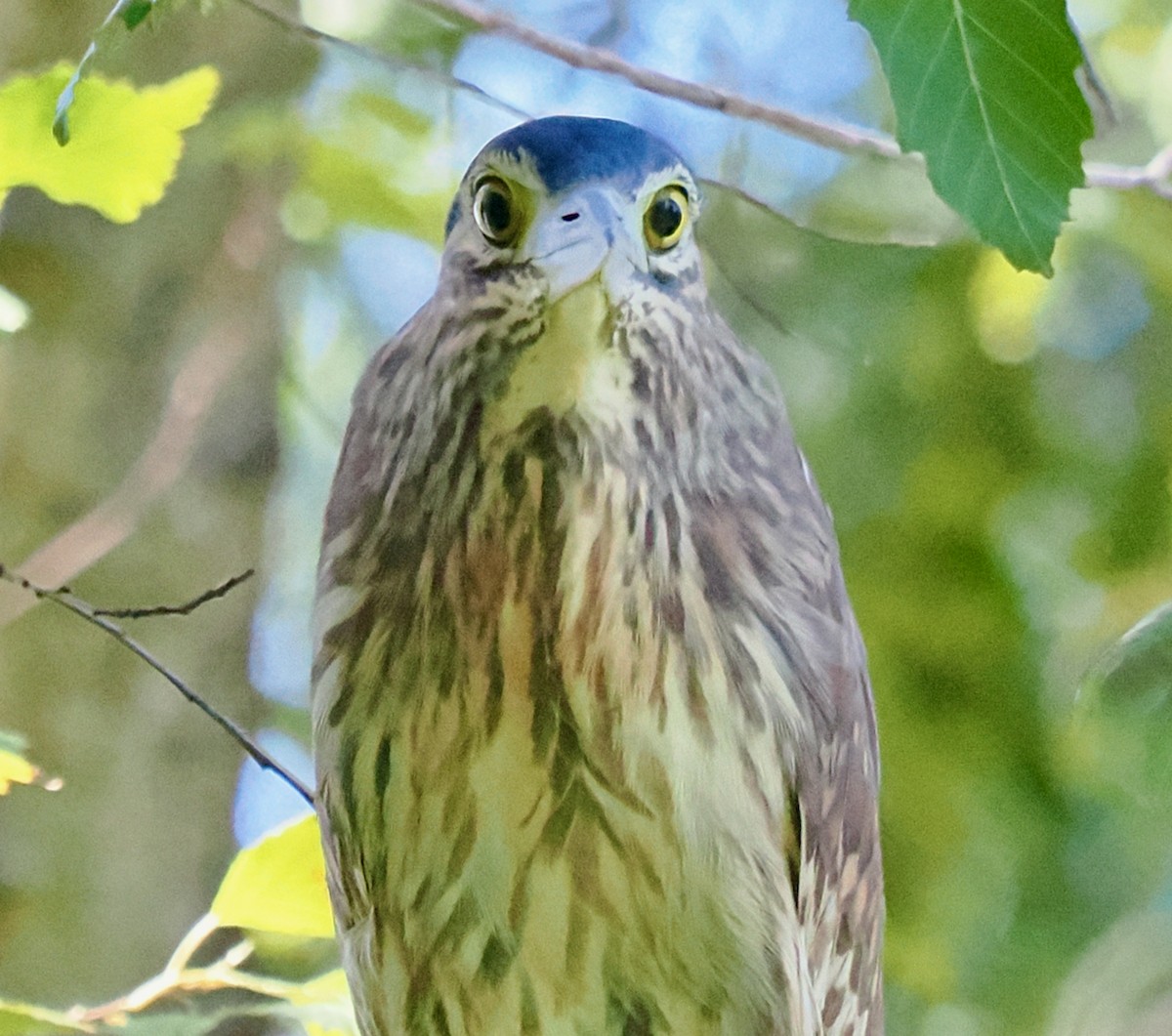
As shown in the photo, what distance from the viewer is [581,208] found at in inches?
16.0

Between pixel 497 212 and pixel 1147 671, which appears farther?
pixel 1147 671

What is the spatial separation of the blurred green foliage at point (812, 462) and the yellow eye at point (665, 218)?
0.38 meters

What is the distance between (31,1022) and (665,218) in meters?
0.51

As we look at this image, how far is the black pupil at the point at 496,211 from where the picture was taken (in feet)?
1.43

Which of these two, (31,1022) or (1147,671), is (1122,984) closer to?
(1147,671)

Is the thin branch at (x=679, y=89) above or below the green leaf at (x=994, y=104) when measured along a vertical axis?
above

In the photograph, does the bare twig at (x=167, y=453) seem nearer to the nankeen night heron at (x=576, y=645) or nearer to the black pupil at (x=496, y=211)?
the nankeen night heron at (x=576, y=645)

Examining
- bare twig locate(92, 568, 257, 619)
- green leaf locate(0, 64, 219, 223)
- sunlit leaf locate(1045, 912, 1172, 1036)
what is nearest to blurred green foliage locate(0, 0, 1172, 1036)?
sunlit leaf locate(1045, 912, 1172, 1036)

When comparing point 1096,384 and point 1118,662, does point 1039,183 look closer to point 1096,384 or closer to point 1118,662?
point 1118,662

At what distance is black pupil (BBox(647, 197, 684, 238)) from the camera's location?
0.44 meters

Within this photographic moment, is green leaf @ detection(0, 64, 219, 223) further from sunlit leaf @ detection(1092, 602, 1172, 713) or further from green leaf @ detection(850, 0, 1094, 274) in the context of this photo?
sunlit leaf @ detection(1092, 602, 1172, 713)

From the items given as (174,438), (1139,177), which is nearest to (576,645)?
(1139,177)

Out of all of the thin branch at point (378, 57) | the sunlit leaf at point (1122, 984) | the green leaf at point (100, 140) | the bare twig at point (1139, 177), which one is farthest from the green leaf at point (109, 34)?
the sunlit leaf at point (1122, 984)

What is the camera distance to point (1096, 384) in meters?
0.94
